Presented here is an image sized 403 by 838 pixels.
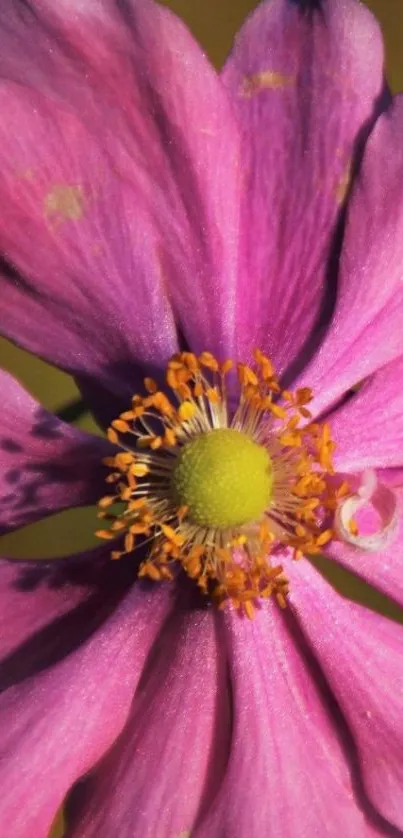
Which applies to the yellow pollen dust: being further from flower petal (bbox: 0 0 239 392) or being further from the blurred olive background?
the blurred olive background

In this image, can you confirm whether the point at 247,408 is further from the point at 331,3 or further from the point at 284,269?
the point at 331,3

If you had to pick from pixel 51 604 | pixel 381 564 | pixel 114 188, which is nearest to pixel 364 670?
pixel 381 564

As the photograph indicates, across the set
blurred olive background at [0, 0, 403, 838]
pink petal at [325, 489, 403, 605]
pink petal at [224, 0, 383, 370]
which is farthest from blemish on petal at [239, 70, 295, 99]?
blurred olive background at [0, 0, 403, 838]

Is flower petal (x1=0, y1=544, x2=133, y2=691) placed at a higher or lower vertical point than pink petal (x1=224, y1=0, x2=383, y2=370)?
lower

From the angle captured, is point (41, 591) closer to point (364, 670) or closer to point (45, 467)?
point (45, 467)

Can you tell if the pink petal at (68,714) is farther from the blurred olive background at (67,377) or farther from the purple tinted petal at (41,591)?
the blurred olive background at (67,377)

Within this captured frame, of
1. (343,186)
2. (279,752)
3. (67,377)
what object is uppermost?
(67,377)
